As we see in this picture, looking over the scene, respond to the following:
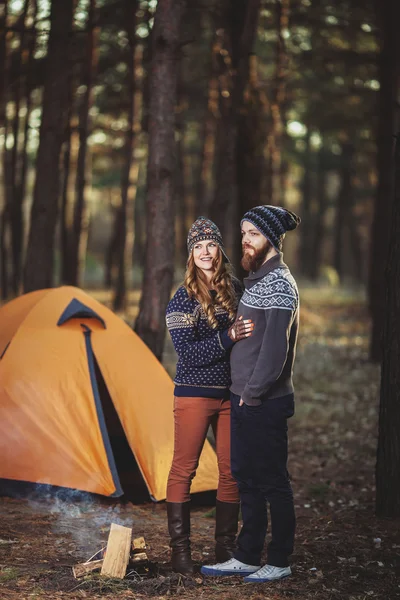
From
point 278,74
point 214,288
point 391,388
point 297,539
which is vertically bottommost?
point 297,539

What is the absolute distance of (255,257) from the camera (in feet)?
14.5

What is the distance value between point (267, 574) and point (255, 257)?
6.01 feet

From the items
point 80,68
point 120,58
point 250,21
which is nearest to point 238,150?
point 250,21

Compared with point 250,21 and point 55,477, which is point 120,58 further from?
point 55,477

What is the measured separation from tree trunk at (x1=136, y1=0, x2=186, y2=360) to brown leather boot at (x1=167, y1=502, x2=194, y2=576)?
9.94ft

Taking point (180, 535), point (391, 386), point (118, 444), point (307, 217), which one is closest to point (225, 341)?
point (180, 535)

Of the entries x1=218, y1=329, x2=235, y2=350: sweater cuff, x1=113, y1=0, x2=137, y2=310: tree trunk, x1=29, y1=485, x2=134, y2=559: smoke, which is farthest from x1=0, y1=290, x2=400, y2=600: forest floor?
x1=113, y1=0, x2=137, y2=310: tree trunk

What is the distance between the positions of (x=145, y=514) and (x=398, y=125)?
1068cm

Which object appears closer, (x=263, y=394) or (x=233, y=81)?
(x=263, y=394)

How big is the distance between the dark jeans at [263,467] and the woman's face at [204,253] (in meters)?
0.78

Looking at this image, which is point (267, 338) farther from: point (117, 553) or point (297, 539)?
point (297, 539)

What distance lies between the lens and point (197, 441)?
4.59 m

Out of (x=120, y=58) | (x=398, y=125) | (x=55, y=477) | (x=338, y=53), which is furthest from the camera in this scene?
(x=120, y=58)

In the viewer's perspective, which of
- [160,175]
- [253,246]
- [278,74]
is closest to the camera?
[253,246]
